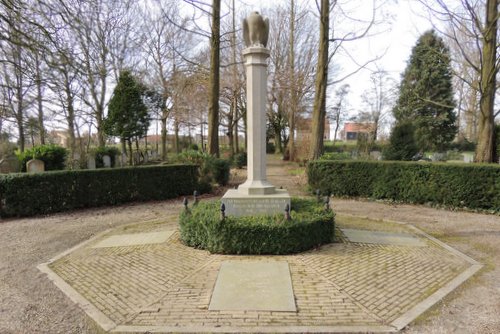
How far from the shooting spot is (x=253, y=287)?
4371mm

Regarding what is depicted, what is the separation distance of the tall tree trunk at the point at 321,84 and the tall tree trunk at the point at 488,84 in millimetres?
6098

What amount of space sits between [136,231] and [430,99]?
107 ft

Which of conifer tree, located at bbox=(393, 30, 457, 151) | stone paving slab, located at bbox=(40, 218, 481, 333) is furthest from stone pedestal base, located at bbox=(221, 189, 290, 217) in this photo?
conifer tree, located at bbox=(393, 30, 457, 151)

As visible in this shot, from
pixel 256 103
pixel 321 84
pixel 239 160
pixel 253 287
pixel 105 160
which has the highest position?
pixel 321 84

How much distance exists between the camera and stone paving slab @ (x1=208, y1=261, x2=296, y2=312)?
3.92m

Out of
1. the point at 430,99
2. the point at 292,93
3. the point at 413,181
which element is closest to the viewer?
the point at 413,181

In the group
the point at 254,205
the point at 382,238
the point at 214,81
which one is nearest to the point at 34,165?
the point at 214,81

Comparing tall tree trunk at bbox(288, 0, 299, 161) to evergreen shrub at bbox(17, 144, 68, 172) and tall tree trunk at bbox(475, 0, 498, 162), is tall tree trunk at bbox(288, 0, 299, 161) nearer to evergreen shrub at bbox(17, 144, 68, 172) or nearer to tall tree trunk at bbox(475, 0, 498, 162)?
tall tree trunk at bbox(475, 0, 498, 162)

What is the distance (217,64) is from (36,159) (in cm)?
982

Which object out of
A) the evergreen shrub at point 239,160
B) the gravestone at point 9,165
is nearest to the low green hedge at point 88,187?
the gravestone at point 9,165

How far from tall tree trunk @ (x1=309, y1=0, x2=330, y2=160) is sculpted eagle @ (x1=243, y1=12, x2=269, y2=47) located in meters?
8.04

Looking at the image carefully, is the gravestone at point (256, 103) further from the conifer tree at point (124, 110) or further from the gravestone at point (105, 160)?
the conifer tree at point (124, 110)

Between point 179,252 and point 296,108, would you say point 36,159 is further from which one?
point 296,108

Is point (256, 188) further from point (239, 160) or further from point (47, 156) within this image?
point (239, 160)
